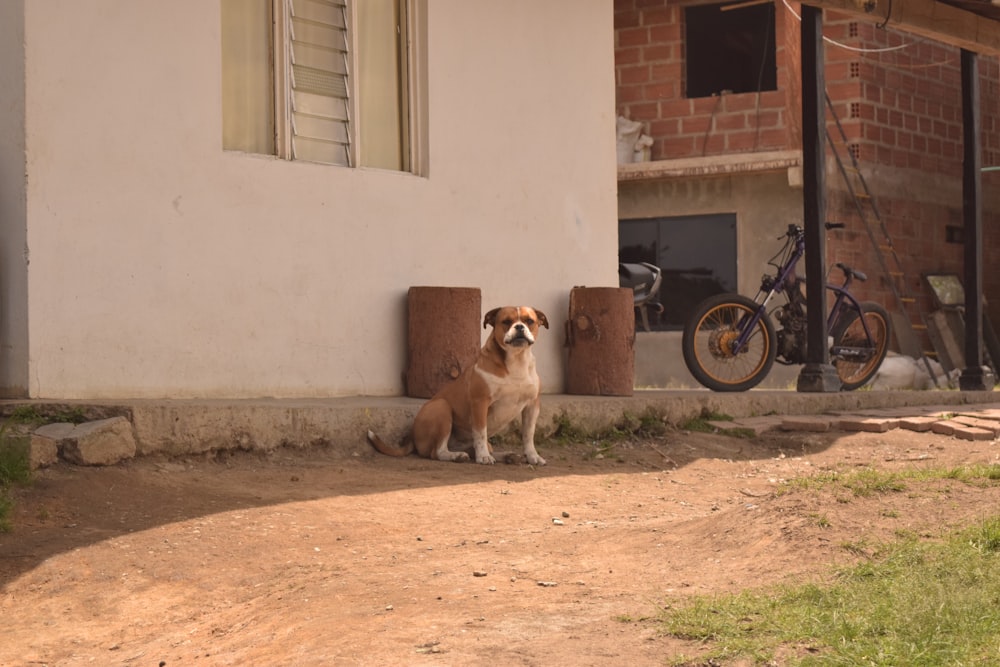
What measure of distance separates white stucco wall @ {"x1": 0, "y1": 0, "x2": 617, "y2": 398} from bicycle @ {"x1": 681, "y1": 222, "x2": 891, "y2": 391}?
37.7 inches

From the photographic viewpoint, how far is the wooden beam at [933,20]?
971 cm

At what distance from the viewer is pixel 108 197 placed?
692 centimetres

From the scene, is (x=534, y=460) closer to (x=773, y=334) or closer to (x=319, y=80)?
(x=319, y=80)

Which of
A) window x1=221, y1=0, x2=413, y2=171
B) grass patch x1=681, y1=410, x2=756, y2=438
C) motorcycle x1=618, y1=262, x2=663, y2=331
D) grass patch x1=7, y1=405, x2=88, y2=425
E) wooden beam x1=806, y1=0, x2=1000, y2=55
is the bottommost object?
grass patch x1=681, y1=410, x2=756, y2=438

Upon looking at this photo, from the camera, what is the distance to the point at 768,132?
15.9 m

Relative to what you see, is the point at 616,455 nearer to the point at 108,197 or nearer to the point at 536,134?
the point at 536,134

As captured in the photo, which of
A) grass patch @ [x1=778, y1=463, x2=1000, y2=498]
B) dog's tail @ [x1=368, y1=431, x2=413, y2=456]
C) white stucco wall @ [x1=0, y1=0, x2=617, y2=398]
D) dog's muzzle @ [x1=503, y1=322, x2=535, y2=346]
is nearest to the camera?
grass patch @ [x1=778, y1=463, x2=1000, y2=498]

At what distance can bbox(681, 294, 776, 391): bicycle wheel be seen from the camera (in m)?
9.80

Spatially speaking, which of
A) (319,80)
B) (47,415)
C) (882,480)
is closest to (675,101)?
(319,80)

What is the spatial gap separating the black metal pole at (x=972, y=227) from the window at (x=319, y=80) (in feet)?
20.3

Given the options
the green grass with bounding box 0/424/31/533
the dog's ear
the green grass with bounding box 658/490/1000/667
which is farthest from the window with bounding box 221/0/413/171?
the green grass with bounding box 658/490/1000/667

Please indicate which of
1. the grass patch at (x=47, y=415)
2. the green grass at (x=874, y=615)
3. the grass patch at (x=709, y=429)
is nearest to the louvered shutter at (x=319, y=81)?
the grass patch at (x=47, y=415)

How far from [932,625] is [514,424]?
15.8ft

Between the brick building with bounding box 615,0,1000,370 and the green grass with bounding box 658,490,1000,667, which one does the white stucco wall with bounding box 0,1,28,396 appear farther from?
the brick building with bounding box 615,0,1000,370
